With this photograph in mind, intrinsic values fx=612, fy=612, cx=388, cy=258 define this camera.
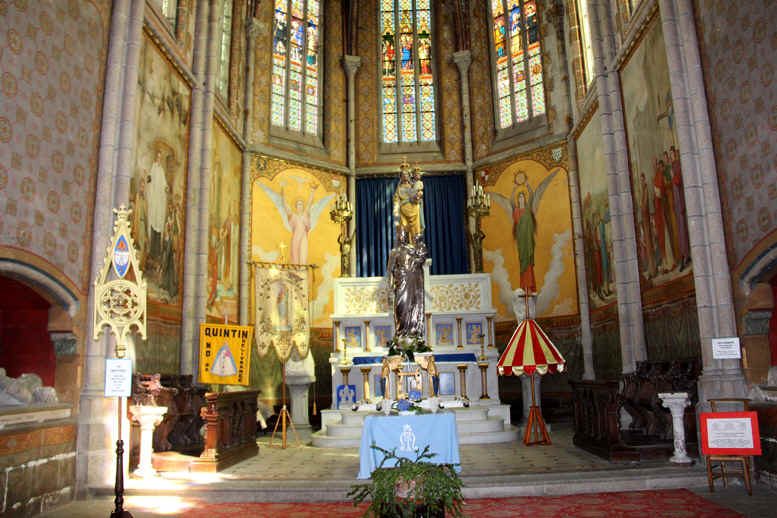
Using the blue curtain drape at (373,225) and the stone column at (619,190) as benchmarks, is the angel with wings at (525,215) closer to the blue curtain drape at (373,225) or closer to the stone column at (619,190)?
the blue curtain drape at (373,225)

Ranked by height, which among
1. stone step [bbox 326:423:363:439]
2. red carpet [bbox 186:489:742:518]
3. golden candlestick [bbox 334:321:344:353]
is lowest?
red carpet [bbox 186:489:742:518]

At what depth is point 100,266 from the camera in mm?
9500

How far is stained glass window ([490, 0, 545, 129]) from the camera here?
65.6 ft

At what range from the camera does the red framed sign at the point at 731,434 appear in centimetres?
768

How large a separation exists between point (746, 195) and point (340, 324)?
34.0ft

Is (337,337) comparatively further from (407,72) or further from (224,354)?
(407,72)

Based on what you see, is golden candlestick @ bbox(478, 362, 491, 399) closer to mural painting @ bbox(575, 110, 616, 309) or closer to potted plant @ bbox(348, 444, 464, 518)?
mural painting @ bbox(575, 110, 616, 309)

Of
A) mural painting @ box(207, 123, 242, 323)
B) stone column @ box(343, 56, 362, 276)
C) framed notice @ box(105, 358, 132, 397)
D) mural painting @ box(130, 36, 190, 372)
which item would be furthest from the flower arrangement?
stone column @ box(343, 56, 362, 276)

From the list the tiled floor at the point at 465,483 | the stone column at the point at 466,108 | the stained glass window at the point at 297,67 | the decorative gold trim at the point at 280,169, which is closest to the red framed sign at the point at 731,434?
the tiled floor at the point at 465,483

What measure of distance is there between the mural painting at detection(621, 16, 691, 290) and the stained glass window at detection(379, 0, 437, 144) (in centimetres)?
961

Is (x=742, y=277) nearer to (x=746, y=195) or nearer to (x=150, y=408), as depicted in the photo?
(x=746, y=195)

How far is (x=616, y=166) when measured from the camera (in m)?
13.7

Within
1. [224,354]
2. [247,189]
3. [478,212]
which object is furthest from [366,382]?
[247,189]

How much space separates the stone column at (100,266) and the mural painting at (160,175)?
1305 mm
